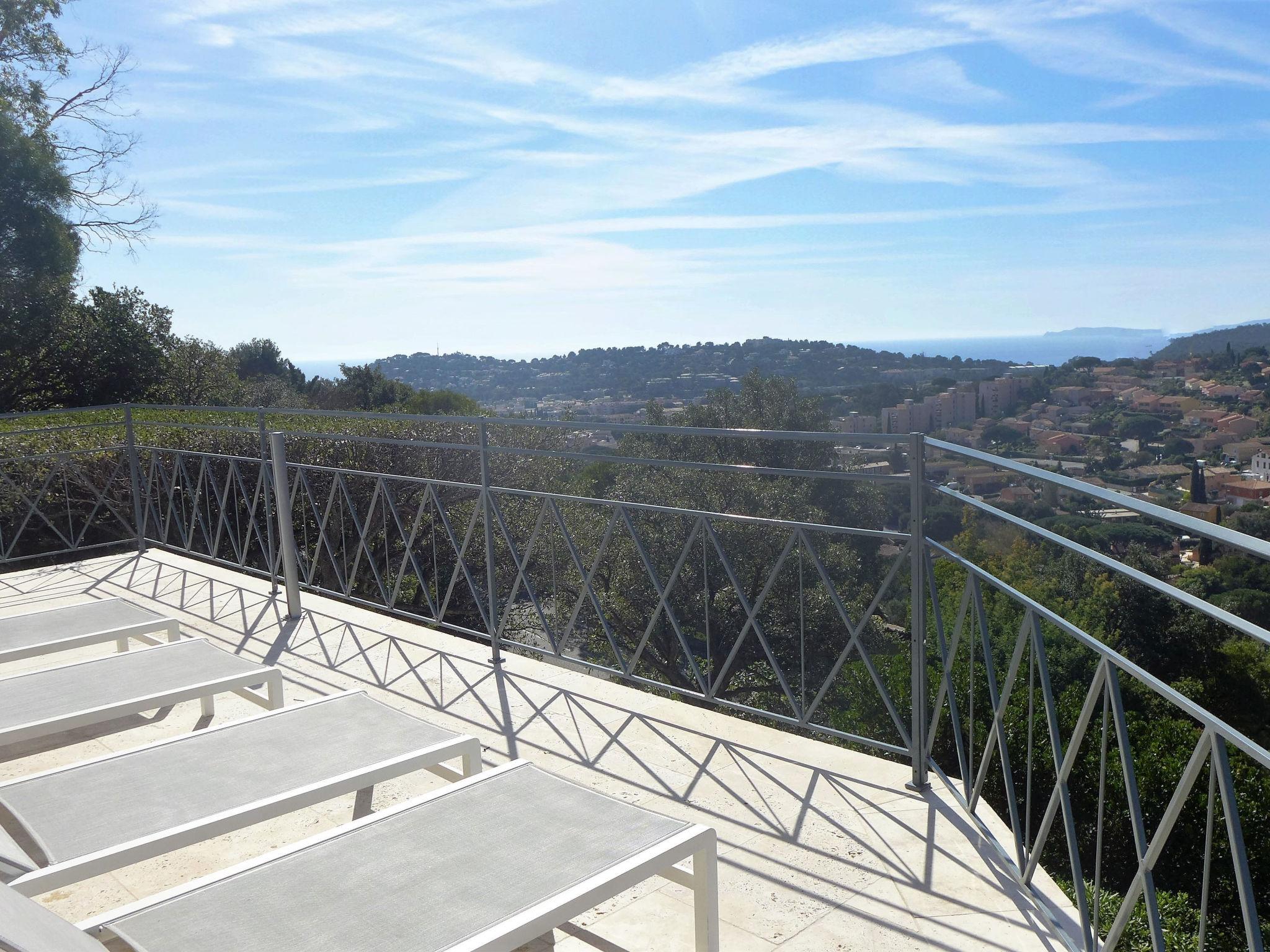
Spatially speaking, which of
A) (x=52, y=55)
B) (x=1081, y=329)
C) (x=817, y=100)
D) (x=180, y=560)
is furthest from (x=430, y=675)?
(x=1081, y=329)

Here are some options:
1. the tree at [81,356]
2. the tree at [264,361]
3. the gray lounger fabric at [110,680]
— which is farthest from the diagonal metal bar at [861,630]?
the tree at [264,361]

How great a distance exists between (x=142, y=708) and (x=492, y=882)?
1.69 m

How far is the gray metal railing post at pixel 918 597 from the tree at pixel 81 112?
17.8 meters

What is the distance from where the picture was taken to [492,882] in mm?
1698

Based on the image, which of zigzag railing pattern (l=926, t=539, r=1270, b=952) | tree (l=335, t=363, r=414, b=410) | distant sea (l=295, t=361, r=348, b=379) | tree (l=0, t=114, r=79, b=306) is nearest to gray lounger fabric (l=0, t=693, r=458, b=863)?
zigzag railing pattern (l=926, t=539, r=1270, b=952)

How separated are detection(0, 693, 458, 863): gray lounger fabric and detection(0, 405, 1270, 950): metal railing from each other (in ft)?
4.00

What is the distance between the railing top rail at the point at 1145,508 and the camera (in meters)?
1.18

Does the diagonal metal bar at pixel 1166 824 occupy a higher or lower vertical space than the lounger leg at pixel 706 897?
higher

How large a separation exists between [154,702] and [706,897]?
186 cm

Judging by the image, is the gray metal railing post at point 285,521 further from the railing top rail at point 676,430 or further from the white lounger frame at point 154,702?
the white lounger frame at point 154,702

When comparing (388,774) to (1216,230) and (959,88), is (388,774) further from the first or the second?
(1216,230)

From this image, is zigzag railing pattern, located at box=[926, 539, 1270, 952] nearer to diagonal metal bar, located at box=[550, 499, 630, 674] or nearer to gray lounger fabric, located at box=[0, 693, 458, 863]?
diagonal metal bar, located at box=[550, 499, 630, 674]

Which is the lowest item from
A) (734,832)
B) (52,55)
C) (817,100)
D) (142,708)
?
(734,832)

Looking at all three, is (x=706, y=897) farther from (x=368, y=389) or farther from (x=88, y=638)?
(x=368, y=389)
